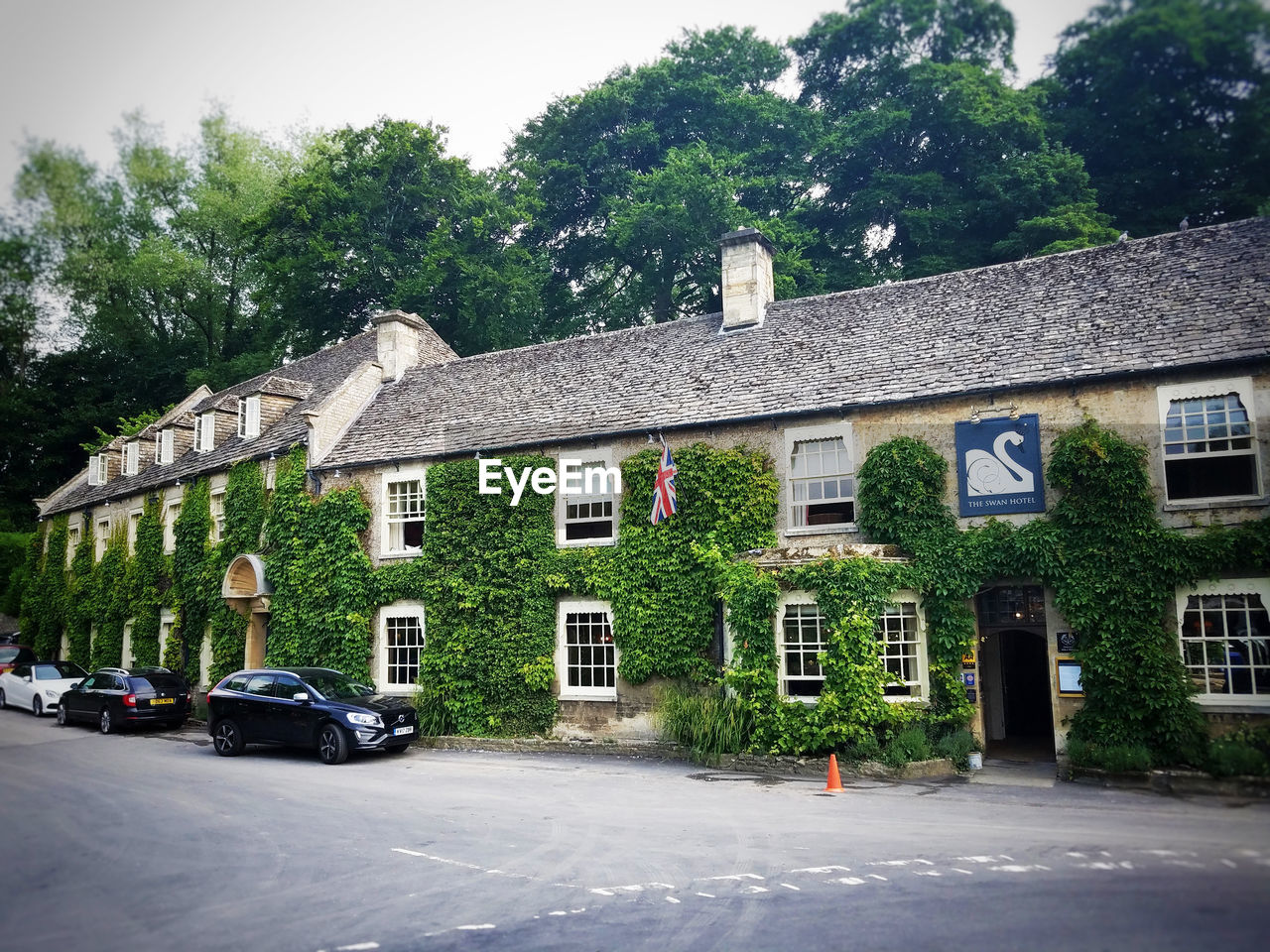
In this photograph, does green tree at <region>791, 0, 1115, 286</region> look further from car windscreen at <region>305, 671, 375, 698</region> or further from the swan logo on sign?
car windscreen at <region>305, 671, 375, 698</region>

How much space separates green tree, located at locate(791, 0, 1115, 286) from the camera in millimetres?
32250

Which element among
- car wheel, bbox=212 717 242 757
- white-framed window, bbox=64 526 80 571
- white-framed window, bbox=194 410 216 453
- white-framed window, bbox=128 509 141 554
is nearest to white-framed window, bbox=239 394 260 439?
white-framed window, bbox=194 410 216 453

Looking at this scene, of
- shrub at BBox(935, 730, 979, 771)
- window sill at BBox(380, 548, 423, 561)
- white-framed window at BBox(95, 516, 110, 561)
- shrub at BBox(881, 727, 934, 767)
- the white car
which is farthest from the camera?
white-framed window at BBox(95, 516, 110, 561)

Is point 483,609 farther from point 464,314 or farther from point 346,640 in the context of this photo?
point 464,314

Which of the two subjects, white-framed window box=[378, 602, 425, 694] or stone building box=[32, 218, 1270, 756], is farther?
white-framed window box=[378, 602, 425, 694]

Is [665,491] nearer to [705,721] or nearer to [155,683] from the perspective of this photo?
[705,721]

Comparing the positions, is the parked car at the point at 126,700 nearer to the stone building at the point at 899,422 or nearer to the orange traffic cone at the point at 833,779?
the stone building at the point at 899,422

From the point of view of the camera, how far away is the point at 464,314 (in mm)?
37344

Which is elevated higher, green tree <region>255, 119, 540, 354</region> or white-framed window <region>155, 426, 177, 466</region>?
green tree <region>255, 119, 540, 354</region>

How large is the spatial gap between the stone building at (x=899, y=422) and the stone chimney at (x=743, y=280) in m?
0.06

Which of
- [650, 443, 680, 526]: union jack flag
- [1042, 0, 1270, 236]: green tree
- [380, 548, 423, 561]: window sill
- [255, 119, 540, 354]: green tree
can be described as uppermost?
[255, 119, 540, 354]: green tree

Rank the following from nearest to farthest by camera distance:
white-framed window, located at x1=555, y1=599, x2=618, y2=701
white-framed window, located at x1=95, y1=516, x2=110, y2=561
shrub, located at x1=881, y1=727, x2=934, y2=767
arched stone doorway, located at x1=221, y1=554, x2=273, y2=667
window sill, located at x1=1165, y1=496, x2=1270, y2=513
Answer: window sill, located at x1=1165, y1=496, x2=1270, y2=513, shrub, located at x1=881, y1=727, x2=934, y2=767, white-framed window, located at x1=555, y1=599, x2=618, y2=701, arched stone doorway, located at x1=221, y1=554, x2=273, y2=667, white-framed window, located at x1=95, y1=516, x2=110, y2=561

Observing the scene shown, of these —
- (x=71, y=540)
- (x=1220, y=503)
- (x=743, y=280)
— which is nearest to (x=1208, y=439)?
(x=1220, y=503)

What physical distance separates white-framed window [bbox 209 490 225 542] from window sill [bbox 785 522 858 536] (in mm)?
18604
